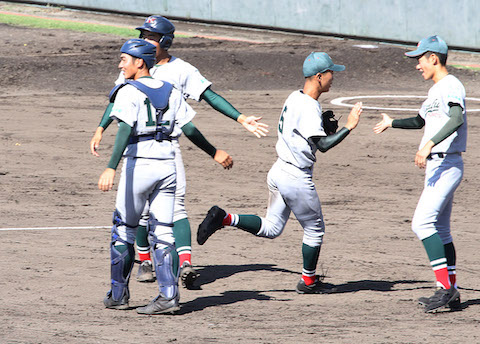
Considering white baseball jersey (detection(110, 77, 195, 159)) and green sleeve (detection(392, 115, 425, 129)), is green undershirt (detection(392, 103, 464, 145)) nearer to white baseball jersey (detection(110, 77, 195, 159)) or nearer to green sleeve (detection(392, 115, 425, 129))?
green sleeve (detection(392, 115, 425, 129))

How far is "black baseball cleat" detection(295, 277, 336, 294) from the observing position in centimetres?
752

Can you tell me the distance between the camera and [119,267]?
6676mm

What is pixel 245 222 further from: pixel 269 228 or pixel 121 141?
pixel 121 141

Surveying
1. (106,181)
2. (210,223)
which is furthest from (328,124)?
(106,181)

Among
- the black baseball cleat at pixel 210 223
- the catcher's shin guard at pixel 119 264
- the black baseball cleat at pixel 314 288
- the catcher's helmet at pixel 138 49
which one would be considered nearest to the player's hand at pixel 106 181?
the catcher's shin guard at pixel 119 264

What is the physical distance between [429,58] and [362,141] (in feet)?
28.0

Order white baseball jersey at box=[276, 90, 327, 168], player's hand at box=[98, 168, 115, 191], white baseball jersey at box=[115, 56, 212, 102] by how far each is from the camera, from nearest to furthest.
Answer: player's hand at box=[98, 168, 115, 191] < white baseball jersey at box=[276, 90, 327, 168] < white baseball jersey at box=[115, 56, 212, 102]

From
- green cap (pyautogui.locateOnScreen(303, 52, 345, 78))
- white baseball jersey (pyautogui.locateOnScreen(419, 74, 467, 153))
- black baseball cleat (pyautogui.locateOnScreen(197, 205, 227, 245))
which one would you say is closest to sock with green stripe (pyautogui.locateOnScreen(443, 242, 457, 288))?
white baseball jersey (pyautogui.locateOnScreen(419, 74, 467, 153))

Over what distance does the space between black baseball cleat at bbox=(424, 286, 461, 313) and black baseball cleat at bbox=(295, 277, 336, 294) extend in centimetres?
96

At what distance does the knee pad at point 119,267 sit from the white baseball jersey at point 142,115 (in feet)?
2.18

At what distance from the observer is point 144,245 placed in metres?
8.12

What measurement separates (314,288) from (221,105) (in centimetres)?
181

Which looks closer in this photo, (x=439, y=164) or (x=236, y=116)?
(x=439, y=164)

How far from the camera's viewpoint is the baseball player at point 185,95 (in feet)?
25.1
